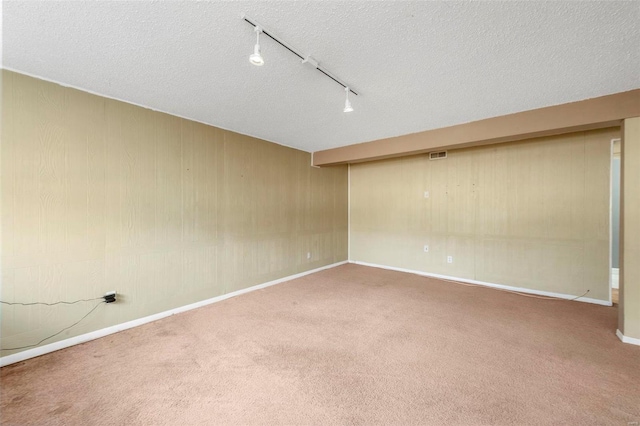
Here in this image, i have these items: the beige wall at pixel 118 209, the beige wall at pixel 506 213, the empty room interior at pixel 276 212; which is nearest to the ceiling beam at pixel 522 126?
the empty room interior at pixel 276 212

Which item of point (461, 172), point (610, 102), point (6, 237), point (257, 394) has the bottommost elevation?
point (257, 394)

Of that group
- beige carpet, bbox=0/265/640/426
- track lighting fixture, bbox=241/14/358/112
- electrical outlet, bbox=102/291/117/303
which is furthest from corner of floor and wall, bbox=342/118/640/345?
electrical outlet, bbox=102/291/117/303

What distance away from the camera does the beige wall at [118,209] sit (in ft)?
6.61

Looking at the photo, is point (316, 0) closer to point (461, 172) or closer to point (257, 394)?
point (257, 394)

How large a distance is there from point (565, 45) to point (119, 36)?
9.41 ft

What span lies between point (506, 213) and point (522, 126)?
5.16 ft

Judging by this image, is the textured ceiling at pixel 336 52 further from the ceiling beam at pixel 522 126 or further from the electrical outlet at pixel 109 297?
the electrical outlet at pixel 109 297

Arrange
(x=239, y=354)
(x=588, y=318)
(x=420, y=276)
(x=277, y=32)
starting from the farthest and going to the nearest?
1. (x=420, y=276)
2. (x=588, y=318)
3. (x=239, y=354)
4. (x=277, y=32)

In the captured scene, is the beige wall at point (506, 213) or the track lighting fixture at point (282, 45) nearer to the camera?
the track lighting fixture at point (282, 45)

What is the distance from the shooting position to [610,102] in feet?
7.55

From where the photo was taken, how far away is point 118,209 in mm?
2502

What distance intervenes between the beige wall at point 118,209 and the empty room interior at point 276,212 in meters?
0.02

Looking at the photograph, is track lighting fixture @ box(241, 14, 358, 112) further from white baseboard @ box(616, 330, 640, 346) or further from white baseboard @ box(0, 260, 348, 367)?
white baseboard @ box(616, 330, 640, 346)

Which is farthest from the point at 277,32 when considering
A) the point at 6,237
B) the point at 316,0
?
the point at 6,237
